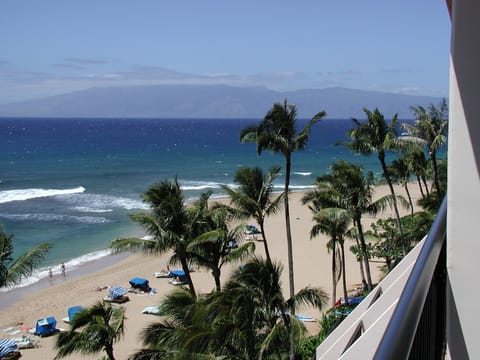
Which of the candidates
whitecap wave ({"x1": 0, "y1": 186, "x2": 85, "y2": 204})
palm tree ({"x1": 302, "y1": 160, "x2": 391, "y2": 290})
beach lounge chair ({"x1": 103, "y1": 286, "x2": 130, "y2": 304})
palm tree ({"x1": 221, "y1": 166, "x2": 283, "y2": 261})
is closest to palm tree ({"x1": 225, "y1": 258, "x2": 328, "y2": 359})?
palm tree ({"x1": 221, "y1": 166, "x2": 283, "y2": 261})

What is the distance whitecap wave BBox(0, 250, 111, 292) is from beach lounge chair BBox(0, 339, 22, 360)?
920 cm

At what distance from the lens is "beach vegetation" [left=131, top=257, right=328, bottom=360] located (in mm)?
10125

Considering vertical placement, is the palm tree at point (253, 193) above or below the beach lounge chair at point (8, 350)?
above

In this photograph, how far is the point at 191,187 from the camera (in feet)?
201

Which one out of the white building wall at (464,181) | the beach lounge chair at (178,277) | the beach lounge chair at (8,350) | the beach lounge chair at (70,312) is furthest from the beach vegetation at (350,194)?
the white building wall at (464,181)

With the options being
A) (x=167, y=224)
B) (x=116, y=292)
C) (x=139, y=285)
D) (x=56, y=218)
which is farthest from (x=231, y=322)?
(x=56, y=218)

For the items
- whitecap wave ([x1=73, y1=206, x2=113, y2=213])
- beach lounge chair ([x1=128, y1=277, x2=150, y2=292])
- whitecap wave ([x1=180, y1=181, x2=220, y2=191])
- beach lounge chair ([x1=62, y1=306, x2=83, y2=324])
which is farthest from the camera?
whitecap wave ([x1=180, y1=181, x2=220, y2=191])

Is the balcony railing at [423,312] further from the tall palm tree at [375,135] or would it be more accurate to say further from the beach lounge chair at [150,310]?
the beach lounge chair at [150,310]

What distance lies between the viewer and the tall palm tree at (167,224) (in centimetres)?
1591

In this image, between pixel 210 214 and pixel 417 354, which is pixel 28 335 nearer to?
pixel 210 214

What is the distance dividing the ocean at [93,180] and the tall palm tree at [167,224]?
12537mm

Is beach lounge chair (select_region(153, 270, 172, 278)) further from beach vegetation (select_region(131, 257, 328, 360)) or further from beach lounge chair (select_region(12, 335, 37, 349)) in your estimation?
beach vegetation (select_region(131, 257, 328, 360))

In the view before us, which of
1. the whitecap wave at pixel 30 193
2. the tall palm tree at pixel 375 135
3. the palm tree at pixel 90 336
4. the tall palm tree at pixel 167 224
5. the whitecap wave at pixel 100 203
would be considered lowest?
the whitecap wave at pixel 100 203

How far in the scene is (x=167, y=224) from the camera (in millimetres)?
16375
